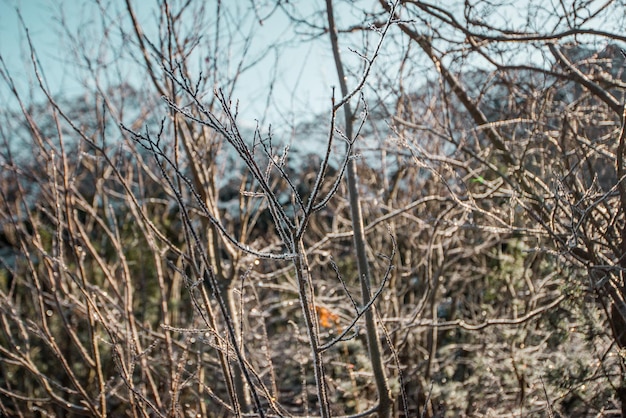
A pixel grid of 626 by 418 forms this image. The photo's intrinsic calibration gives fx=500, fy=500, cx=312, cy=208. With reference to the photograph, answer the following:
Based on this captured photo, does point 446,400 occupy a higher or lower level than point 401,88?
lower

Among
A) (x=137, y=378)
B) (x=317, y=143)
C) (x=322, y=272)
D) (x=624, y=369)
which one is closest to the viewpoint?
(x=624, y=369)

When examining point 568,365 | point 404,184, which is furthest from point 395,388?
point 404,184

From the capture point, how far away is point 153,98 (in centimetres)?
383

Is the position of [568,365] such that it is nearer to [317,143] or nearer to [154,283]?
[317,143]

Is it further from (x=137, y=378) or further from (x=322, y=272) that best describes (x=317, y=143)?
(x=137, y=378)

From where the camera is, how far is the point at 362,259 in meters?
2.68

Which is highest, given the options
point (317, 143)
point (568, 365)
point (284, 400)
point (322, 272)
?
point (317, 143)

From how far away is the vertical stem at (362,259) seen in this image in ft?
8.16

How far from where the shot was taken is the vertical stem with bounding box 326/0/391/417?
8.16 feet

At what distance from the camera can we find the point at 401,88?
10.9ft

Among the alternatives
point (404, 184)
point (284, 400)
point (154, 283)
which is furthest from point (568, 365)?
point (154, 283)

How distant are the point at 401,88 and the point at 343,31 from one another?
529 mm

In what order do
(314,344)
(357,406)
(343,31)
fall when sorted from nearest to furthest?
(314,344), (343,31), (357,406)

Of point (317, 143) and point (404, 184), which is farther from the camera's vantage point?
point (317, 143)
